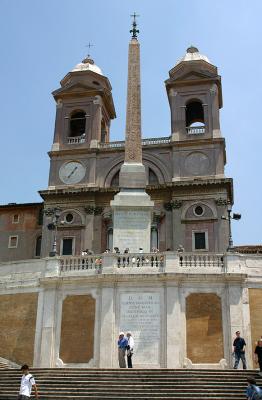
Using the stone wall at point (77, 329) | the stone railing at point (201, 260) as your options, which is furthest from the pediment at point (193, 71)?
the stone wall at point (77, 329)

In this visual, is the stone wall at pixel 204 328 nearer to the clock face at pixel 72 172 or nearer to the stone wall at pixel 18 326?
the stone wall at pixel 18 326

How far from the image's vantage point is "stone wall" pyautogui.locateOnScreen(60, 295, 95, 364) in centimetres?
2300

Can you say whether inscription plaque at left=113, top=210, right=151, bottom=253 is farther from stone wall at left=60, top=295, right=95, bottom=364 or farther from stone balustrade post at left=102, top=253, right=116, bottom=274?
stone wall at left=60, top=295, right=95, bottom=364

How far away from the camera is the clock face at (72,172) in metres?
45.6

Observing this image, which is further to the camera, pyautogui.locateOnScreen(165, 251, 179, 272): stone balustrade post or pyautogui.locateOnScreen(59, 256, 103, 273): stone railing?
pyautogui.locateOnScreen(59, 256, 103, 273): stone railing

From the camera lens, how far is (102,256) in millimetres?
24000

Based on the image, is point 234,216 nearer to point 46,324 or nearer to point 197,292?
point 197,292

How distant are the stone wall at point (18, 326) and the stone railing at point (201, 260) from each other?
6.22 meters

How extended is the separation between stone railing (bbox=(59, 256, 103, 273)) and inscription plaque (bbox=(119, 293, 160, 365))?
1.69 metres

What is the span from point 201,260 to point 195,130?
23.0m

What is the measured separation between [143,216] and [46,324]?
7.78 meters

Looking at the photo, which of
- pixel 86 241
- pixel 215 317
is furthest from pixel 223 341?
pixel 86 241

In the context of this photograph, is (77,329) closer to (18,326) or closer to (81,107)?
(18,326)

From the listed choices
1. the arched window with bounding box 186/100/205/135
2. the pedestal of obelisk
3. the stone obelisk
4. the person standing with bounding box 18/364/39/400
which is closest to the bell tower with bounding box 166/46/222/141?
the arched window with bounding box 186/100/205/135
